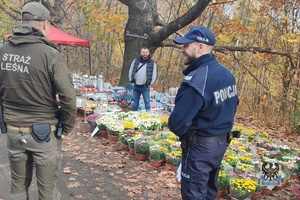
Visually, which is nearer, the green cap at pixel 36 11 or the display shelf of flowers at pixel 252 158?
the green cap at pixel 36 11

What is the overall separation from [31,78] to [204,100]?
141 centimetres

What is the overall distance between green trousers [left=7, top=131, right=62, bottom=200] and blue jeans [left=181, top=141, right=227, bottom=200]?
3.82 ft

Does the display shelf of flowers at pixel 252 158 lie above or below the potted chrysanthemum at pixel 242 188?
above

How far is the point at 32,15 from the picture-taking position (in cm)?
258

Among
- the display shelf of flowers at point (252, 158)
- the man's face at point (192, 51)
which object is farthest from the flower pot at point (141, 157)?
the man's face at point (192, 51)

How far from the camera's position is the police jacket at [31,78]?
2502 millimetres

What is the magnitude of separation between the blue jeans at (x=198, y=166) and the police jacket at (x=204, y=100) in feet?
0.44

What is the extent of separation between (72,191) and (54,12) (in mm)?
12552

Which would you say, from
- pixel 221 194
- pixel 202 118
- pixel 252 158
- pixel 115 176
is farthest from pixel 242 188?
pixel 115 176

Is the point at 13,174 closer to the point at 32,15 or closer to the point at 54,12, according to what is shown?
the point at 32,15

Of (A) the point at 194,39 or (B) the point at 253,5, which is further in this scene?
(B) the point at 253,5

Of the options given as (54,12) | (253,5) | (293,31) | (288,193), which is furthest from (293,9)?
(54,12)

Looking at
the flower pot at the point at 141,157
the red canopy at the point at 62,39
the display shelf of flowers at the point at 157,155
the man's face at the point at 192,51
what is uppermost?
the red canopy at the point at 62,39

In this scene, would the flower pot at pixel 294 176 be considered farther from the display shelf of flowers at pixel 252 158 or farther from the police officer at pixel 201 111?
the police officer at pixel 201 111
